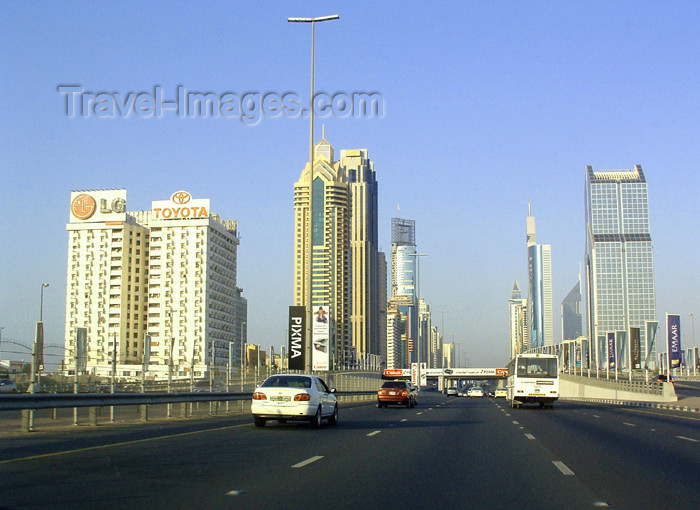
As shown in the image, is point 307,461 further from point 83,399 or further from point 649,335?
point 649,335

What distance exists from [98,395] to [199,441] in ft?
13.3

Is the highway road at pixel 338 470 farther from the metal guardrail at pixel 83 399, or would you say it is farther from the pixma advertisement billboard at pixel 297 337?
the pixma advertisement billboard at pixel 297 337

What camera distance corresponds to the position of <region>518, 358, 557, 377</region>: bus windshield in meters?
44.4

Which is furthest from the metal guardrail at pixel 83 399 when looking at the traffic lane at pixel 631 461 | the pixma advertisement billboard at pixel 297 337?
the pixma advertisement billboard at pixel 297 337

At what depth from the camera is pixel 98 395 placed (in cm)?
1988

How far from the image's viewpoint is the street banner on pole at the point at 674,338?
77.3 metres

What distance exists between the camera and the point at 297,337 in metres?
40.9

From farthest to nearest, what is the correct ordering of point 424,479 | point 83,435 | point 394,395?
point 394,395 < point 83,435 < point 424,479

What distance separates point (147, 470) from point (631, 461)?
8.75 metres

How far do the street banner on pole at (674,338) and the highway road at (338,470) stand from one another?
61305 mm

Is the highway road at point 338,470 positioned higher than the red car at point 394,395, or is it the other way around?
the highway road at point 338,470

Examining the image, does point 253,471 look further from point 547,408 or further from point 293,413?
point 547,408

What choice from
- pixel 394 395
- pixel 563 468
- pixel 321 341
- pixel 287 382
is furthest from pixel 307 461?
pixel 394 395

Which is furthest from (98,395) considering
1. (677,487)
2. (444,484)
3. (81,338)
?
(677,487)
